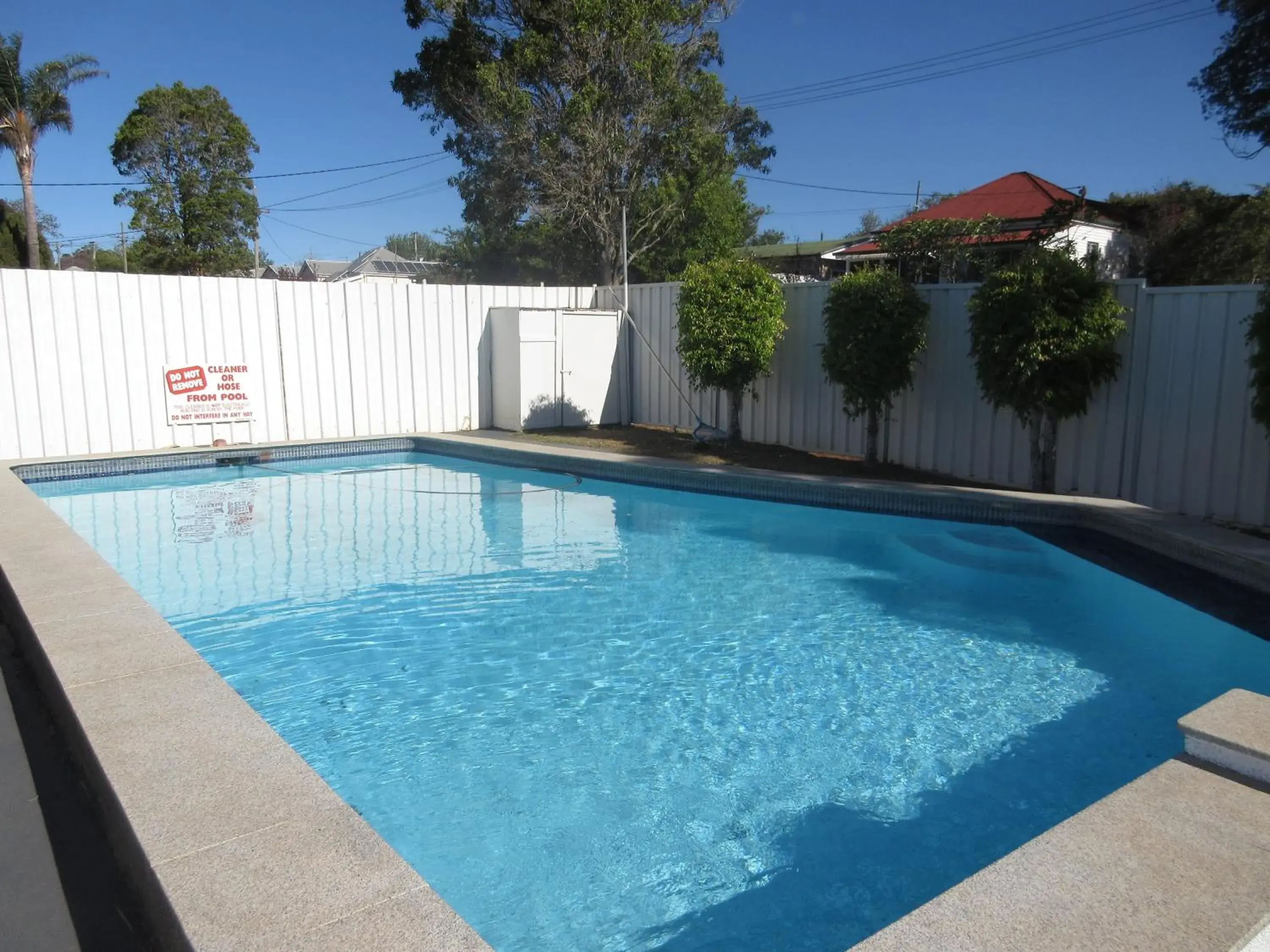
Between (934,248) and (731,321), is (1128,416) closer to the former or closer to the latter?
(731,321)

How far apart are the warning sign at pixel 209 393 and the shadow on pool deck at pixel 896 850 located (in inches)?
382

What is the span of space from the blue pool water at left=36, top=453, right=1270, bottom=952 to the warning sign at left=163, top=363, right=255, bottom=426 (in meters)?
2.68

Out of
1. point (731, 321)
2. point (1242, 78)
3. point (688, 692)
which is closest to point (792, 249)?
point (1242, 78)

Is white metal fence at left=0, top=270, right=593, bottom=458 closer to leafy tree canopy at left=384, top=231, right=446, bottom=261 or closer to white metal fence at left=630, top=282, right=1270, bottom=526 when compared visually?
white metal fence at left=630, top=282, right=1270, bottom=526

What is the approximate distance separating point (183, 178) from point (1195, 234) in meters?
29.0

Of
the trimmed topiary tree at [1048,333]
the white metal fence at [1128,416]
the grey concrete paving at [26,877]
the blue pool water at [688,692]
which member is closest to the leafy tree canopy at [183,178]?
the blue pool water at [688,692]

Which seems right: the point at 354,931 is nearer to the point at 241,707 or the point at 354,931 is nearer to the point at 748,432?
the point at 241,707

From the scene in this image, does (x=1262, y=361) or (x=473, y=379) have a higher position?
(x=1262, y=361)

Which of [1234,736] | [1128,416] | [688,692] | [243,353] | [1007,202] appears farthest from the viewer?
[1007,202]

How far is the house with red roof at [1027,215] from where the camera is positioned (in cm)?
1744

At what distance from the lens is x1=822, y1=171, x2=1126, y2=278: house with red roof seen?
57.2 ft

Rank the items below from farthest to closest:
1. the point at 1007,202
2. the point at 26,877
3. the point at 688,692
Answer: the point at 1007,202 → the point at 688,692 → the point at 26,877

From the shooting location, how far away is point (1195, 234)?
58.7ft

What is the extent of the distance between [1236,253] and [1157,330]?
1129cm
